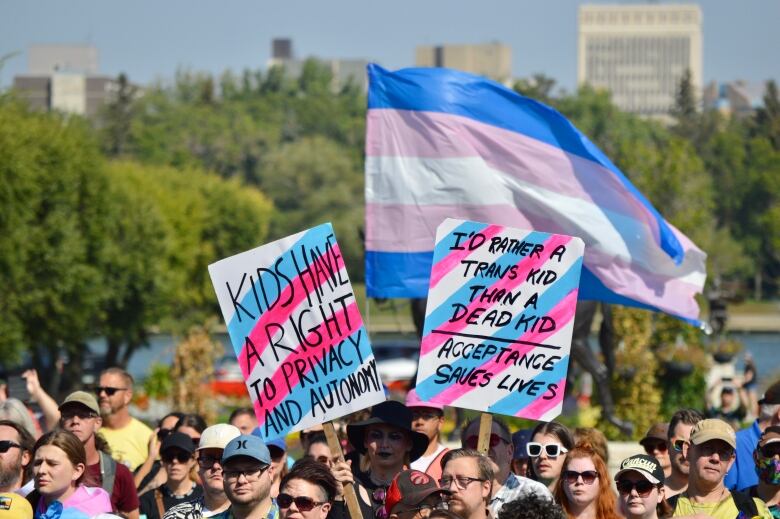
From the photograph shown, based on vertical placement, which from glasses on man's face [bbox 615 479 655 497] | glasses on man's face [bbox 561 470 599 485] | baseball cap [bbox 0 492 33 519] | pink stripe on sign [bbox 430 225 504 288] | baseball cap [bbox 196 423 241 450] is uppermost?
pink stripe on sign [bbox 430 225 504 288]


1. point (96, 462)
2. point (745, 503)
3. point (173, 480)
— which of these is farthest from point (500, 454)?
point (96, 462)

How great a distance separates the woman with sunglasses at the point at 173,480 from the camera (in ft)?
30.7

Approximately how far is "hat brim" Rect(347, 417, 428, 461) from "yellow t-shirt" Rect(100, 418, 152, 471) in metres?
2.05

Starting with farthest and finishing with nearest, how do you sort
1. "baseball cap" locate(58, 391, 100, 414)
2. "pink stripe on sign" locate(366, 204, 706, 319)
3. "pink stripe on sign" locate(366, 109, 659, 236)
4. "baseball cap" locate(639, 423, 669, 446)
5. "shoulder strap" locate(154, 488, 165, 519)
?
"pink stripe on sign" locate(366, 109, 659, 236) → "pink stripe on sign" locate(366, 204, 706, 319) → "baseball cap" locate(639, 423, 669, 446) → "shoulder strap" locate(154, 488, 165, 519) → "baseball cap" locate(58, 391, 100, 414)

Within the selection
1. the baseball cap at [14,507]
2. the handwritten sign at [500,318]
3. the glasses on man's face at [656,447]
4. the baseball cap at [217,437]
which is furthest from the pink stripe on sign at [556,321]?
the baseball cap at [14,507]

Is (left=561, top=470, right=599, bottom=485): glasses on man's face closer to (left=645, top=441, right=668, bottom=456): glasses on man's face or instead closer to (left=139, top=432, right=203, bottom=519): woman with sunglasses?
(left=645, top=441, right=668, bottom=456): glasses on man's face

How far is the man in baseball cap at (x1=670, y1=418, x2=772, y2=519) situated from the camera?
785 cm

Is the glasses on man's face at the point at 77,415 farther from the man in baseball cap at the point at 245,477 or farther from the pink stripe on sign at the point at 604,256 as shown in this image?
the pink stripe on sign at the point at 604,256

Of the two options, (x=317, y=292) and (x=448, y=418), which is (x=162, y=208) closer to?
(x=448, y=418)

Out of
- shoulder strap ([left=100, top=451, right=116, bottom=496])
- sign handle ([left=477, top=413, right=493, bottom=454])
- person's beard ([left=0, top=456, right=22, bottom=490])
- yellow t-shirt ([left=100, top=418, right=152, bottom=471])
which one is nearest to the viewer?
sign handle ([left=477, top=413, right=493, bottom=454])

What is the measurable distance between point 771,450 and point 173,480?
10.5 feet

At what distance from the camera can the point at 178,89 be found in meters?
156

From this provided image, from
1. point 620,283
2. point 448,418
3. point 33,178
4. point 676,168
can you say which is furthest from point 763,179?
point 620,283

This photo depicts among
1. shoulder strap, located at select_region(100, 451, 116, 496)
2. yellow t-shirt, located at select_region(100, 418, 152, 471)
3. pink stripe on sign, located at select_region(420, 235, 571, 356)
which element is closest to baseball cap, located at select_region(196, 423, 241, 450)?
pink stripe on sign, located at select_region(420, 235, 571, 356)
